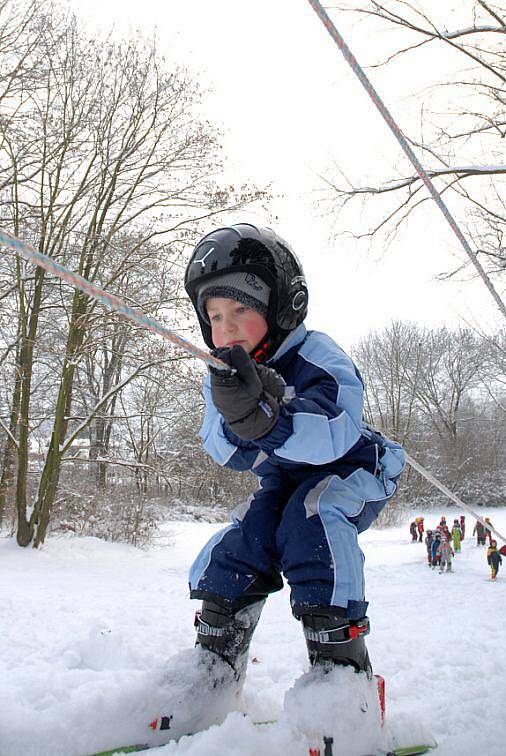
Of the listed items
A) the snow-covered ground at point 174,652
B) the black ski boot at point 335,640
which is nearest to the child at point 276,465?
the black ski boot at point 335,640

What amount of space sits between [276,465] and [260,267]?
2.24ft

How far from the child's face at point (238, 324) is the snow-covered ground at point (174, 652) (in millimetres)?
1064

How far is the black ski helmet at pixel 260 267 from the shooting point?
5.74ft

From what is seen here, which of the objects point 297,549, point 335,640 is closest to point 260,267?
point 297,549

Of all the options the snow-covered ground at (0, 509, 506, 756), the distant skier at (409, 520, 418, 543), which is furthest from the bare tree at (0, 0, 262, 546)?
the distant skier at (409, 520, 418, 543)

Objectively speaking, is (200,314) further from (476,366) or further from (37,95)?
(476,366)

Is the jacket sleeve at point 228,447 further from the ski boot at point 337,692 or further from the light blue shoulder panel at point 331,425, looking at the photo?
the ski boot at point 337,692

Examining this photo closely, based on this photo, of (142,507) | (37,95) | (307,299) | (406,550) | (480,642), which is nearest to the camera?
(307,299)

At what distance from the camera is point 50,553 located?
10078 millimetres

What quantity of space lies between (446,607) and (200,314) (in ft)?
17.5

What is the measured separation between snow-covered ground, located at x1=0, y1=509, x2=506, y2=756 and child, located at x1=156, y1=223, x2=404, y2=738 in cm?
23

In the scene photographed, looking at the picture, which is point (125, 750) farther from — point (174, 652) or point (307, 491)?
point (174, 652)

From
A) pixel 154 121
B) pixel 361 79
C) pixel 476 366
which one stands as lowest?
pixel 361 79

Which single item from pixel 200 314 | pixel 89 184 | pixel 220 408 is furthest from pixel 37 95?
pixel 220 408
